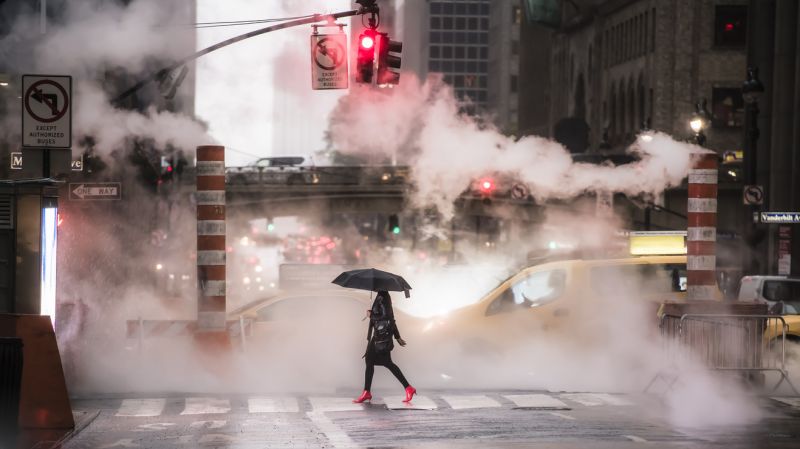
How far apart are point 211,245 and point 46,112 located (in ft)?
11.7

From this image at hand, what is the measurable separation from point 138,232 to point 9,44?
15.8m

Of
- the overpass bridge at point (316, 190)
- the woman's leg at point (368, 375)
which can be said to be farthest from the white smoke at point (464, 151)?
the overpass bridge at point (316, 190)

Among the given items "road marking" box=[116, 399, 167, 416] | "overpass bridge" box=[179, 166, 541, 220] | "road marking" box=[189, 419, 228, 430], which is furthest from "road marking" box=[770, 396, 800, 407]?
"overpass bridge" box=[179, 166, 541, 220]

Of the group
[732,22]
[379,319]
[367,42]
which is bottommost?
[379,319]

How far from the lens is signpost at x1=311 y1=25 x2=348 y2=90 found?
67.3 ft

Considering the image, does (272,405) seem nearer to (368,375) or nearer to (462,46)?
(368,375)

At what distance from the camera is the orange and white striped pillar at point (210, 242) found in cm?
1680

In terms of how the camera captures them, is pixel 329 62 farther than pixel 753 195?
No

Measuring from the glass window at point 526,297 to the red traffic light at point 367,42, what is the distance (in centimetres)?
440

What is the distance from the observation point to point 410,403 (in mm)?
15008

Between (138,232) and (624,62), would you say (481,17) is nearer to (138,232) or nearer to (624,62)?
Result: (624,62)

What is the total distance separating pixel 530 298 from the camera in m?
19.7

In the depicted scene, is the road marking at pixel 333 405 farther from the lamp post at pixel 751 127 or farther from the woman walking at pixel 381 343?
the lamp post at pixel 751 127

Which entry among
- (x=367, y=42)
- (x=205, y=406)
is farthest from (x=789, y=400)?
(x=367, y=42)
